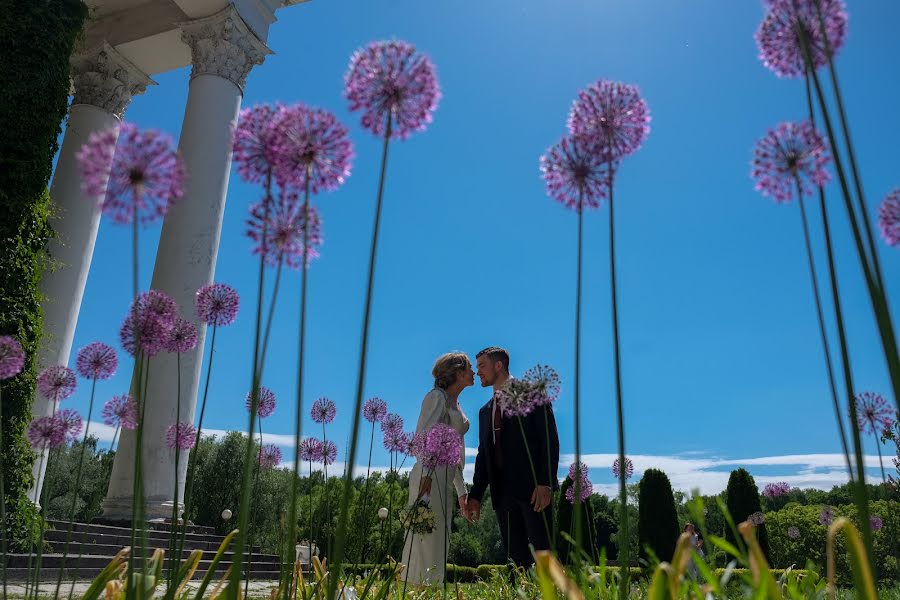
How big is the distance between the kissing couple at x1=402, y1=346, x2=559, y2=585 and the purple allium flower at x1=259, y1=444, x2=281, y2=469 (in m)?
1.58

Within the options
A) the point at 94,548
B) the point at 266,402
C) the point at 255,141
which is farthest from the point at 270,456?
the point at 94,548

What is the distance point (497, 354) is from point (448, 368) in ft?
3.11

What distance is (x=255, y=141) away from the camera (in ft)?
5.16

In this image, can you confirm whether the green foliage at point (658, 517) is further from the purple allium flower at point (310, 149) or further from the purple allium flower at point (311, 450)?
the purple allium flower at point (310, 149)

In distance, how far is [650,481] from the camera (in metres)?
22.5

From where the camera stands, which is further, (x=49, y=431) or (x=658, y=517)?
(x=658, y=517)

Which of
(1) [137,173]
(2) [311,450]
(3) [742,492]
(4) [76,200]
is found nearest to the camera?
(1) [137,173]

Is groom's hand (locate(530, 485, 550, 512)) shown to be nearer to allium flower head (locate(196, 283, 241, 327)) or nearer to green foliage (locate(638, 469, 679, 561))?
allium flower head (locate(196, 283, 241, 327))

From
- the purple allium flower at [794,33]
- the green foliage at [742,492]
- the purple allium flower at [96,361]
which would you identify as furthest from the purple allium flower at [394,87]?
the green foliage at [742,492]

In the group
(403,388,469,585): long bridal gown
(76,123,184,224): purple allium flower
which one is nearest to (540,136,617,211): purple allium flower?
(76,123,184,224): purple allium flower

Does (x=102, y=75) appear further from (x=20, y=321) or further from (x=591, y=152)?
(x=591, y=152)

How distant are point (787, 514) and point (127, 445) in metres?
48.8

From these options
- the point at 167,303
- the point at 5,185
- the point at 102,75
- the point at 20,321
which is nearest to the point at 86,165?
the point at 167,303

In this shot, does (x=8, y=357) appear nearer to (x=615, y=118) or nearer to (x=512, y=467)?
(x=615, y=118)
